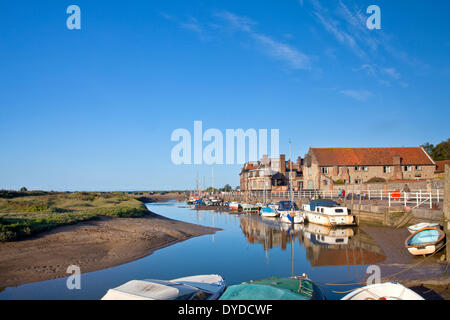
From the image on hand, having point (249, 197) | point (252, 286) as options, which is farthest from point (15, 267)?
point (249, 197)

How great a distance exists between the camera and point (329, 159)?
58312 mm

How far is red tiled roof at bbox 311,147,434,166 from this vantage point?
188 ft

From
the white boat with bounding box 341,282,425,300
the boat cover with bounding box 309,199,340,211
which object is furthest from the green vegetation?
the white boat with bounding box 341,282,425,300

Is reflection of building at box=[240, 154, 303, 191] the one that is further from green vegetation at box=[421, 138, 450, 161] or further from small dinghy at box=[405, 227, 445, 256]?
small dinghy at box=[405, 227, 445, 256]

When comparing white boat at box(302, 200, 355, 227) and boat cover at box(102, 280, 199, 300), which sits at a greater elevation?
boat cover at box(102, 280, 199, 300)

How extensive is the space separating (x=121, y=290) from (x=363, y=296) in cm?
704

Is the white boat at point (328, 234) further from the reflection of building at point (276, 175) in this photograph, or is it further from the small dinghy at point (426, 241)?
the reflection of building at point (276, 175)

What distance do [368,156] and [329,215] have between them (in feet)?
109

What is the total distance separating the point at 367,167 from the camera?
188 ft

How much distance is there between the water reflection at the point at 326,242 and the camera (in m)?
18.5

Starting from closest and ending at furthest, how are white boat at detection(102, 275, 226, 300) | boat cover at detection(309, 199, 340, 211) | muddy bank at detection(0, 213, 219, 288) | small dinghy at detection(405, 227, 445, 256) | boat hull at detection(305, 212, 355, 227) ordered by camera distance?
white boat at detection(102, 275, 226, 300) < muddy bank at detection(0, 213, 219, 288) < small dinghy at detection(405, 227, 445, 256) < boat hull at detection(305, 212, 355, 227) < boat cover at detection(309, 199, 340, 211)

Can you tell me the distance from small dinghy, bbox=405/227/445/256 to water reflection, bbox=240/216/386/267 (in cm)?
189

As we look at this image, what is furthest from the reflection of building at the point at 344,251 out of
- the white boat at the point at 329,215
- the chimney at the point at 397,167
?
the chimney at the point at 397,167

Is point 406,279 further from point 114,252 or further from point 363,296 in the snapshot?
point 114,252
